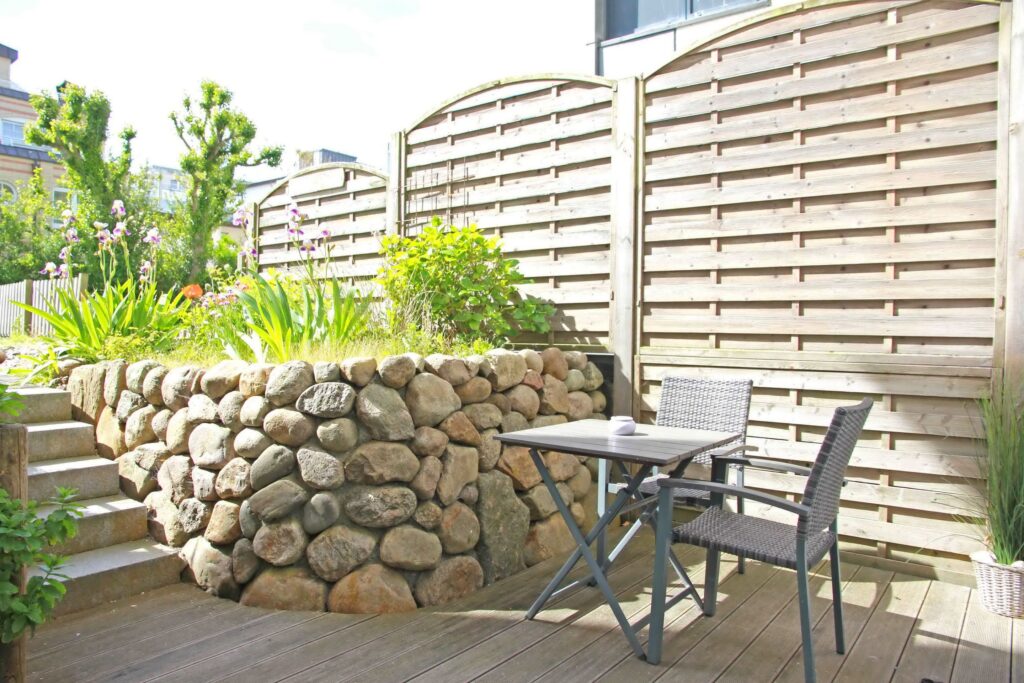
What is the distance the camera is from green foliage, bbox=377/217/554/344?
442 centimetres

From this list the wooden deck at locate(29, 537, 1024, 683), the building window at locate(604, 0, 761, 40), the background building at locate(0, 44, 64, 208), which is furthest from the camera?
the background building at locate(0, 44, 64, 208)

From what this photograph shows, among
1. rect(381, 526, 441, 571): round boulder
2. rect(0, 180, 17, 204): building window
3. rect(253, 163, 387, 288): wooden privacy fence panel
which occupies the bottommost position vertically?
rect(381, 526, 441, 571): round boulder

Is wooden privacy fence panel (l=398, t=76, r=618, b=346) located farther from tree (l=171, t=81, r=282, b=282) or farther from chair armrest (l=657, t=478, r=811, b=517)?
tree (l=171, t=81, r=282, b=282)

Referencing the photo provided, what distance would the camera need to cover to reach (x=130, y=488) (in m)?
3.84

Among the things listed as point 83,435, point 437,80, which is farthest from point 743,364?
point 437,80

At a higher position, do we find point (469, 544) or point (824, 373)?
point (824, 373)

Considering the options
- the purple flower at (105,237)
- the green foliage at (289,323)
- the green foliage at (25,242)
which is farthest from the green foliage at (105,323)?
the green foliage at (25,242)

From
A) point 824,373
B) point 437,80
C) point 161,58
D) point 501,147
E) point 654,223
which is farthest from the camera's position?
point 161,58

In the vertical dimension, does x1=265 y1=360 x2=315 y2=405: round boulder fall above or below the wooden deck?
above

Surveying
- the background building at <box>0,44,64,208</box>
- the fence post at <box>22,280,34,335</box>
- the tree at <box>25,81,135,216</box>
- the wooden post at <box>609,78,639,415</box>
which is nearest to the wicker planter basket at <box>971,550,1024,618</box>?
the wooden post at <box>609,78,639,415</box>

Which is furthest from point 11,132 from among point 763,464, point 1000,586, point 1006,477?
point 1000,586

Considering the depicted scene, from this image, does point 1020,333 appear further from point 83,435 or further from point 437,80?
point 437,80

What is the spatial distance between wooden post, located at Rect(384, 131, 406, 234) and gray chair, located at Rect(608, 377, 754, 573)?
2764 mm

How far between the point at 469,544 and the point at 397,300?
1691 millimetres
